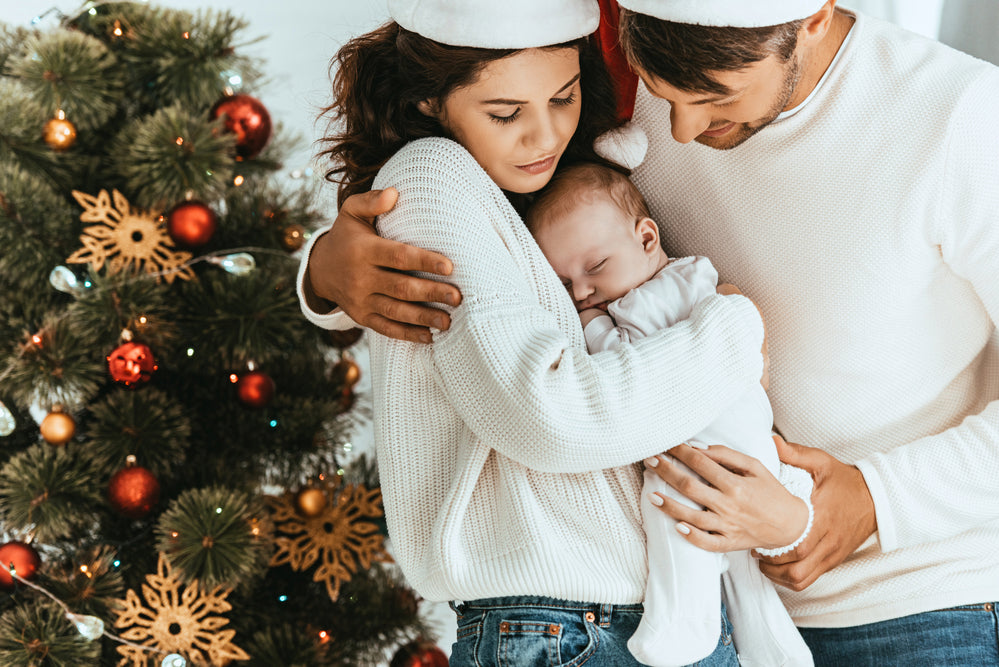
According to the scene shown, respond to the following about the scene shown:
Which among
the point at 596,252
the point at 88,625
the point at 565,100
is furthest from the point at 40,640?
the point at 565,100

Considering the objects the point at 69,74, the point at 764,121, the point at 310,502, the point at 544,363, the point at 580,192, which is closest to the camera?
the point at 544,363

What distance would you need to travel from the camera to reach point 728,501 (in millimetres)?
1103

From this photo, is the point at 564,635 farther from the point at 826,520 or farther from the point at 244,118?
the point at 244,118

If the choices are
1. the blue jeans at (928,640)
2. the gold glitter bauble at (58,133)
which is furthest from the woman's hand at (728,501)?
the gold glitter bauble at (58,133)

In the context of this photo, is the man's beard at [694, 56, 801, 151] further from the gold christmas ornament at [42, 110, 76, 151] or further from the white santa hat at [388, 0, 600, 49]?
the gold christmas ornament at [42, 110, 76, 151]

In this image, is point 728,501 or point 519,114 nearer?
point 728,501

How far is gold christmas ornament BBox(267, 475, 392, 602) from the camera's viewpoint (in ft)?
6.25

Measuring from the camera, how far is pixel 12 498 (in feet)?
5.33

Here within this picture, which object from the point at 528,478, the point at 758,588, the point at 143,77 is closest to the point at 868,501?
the point at 758,588

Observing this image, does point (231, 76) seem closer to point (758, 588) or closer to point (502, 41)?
point (502, 41)

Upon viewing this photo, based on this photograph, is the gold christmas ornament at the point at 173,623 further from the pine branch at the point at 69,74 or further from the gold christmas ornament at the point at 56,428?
the pine branch at the point at 69,74

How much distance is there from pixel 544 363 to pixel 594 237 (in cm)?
34

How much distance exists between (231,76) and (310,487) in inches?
35.1

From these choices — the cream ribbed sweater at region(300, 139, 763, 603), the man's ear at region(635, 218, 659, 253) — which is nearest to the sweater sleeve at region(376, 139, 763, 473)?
the cream ribbed sweater at region(300, 139, 763, 603)
